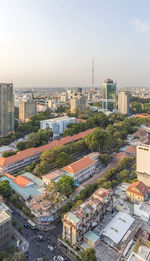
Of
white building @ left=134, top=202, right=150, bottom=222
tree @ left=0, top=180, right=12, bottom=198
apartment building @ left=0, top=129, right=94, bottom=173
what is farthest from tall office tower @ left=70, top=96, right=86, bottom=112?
white building @ left=134, top=202, right=150, bottom=222

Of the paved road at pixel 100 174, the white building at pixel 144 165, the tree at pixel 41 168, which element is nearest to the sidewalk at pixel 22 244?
the tree at pixel 41 168

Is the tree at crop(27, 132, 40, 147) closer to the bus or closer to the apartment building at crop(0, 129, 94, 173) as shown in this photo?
the apartment building at crop(0, 129, 94, 173)

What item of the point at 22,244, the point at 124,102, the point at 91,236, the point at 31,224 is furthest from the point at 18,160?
the point at 124,102

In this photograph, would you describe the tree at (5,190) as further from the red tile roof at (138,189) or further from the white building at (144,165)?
the white building at (144,165)

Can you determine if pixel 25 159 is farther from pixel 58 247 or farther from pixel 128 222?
pixel 128 222

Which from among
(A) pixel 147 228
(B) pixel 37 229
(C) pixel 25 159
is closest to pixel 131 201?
(A) pixel 147 228

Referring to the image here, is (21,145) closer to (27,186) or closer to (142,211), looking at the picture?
(27,186)
